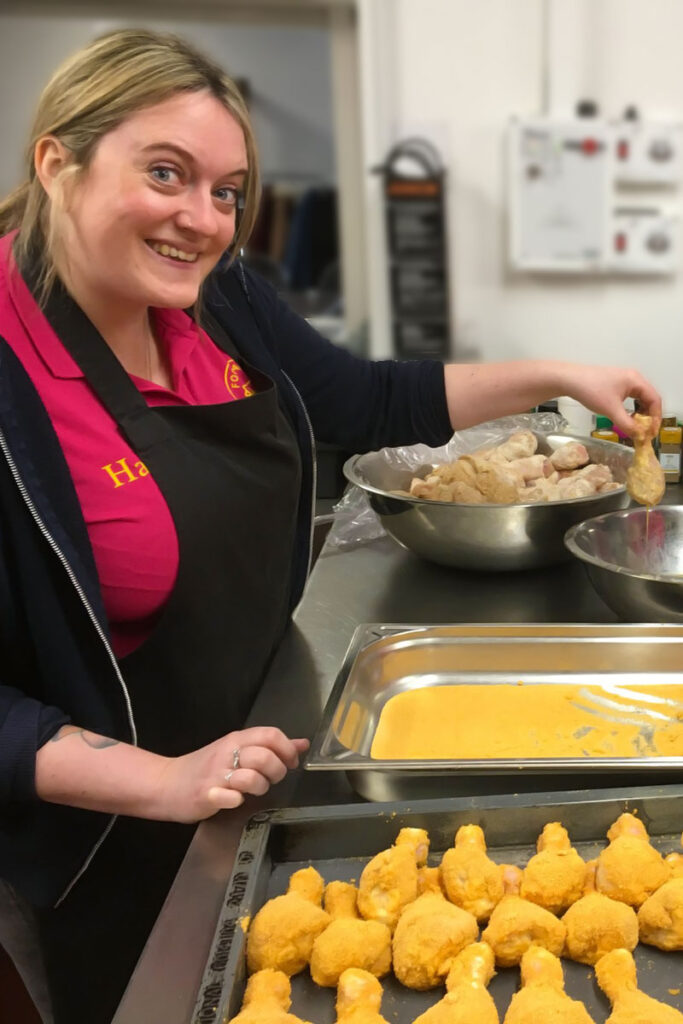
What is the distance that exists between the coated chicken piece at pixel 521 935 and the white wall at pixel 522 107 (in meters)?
2.19

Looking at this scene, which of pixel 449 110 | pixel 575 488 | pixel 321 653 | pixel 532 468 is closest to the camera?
pixel 321 653

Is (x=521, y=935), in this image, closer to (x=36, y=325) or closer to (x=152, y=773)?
(x=152, y=773)

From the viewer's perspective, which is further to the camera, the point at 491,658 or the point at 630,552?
the point at 630,552

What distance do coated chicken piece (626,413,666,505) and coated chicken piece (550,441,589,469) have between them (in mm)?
299

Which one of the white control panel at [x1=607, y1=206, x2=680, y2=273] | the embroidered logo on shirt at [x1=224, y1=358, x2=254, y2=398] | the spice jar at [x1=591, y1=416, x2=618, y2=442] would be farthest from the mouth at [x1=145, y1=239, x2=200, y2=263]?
the white control panel at [x1=607, y1=206, x2=680, y2=273]

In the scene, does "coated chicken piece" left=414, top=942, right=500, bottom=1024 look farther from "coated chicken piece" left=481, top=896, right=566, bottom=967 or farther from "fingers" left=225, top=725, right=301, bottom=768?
"fingers" left=225, top=725, right=301, bottom=768

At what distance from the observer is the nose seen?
1.00 m

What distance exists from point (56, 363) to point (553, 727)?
2.32 feet

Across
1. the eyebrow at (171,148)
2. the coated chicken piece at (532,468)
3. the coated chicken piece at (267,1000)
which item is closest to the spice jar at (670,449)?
the coated chicken piece at (532,468)

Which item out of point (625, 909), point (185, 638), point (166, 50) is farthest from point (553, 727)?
point (166, 50)

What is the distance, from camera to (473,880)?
29.0 inches

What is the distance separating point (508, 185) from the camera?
9.23 feet

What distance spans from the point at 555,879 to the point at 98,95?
0.90 meters

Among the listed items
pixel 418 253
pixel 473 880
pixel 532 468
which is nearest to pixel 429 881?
pixel 473 880
